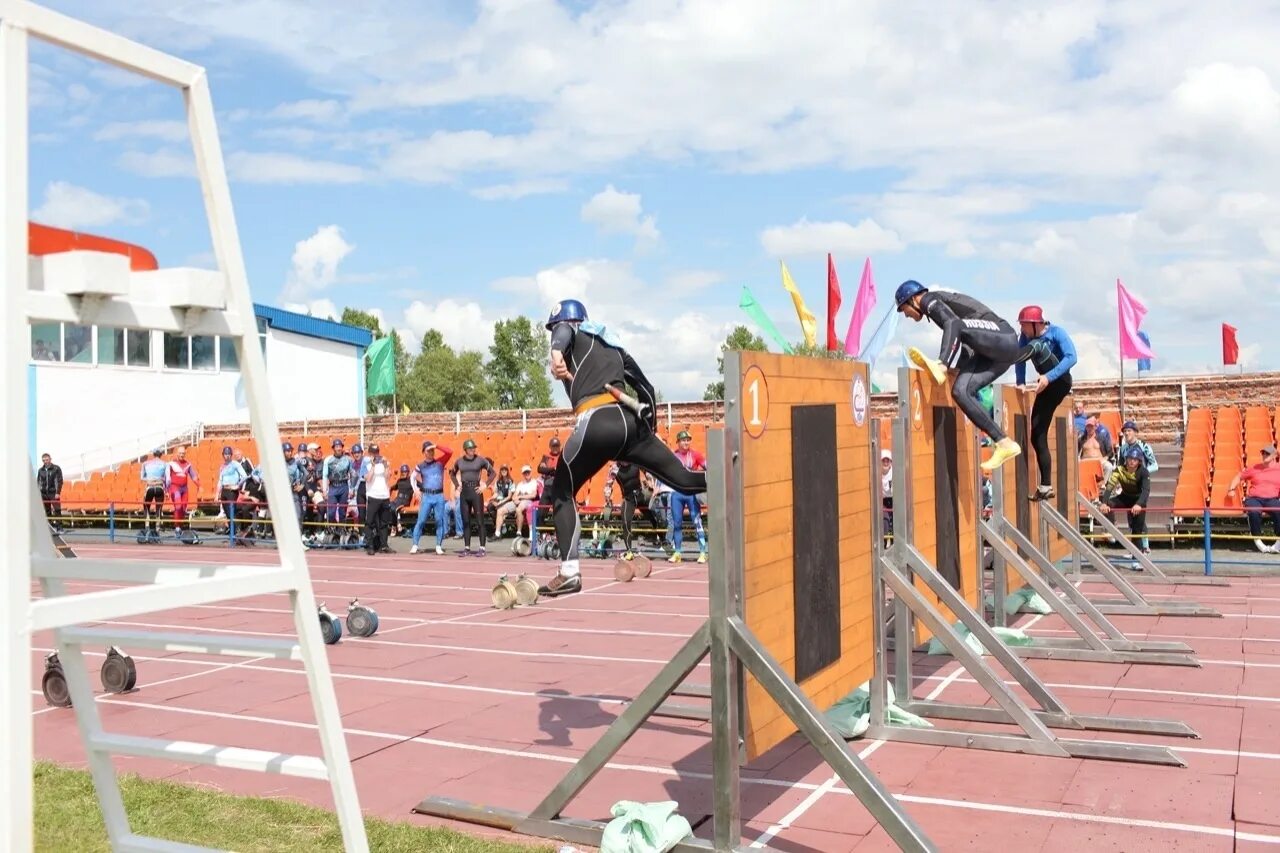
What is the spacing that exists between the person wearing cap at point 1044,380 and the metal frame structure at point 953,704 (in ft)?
12.5

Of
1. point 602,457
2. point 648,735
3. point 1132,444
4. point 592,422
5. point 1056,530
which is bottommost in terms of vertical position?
point 648,735

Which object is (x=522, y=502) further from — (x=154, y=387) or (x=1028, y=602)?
(x=154, y=387)

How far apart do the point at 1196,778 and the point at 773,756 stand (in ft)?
7.71

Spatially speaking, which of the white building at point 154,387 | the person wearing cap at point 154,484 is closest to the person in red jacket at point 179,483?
the person wearing cap at point 154,484

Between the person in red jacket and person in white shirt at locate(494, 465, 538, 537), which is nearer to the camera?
person in white shirt at locate(494, 465, 538, 537)

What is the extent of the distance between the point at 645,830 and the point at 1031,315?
8.00 meters

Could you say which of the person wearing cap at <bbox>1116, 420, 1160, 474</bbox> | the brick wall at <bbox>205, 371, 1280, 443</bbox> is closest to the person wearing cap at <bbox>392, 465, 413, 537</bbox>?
the brick wall at <bbox>205, 371, 1280, 443</bbox>

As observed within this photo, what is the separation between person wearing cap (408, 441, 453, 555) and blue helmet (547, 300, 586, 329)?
1285cm

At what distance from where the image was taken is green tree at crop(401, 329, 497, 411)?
286 ft

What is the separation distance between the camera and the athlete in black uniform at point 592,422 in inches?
251

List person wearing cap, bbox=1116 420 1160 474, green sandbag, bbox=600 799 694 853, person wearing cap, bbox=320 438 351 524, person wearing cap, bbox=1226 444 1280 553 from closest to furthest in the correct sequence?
green sandbag, bbox=600 799 694 853 → person wearing cap, bbox=1226 444 1280 553 → person wearing cap, bbox=1116 420 1160 474 → person wearing cap, bbox=320 438 351 524

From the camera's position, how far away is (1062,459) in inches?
520

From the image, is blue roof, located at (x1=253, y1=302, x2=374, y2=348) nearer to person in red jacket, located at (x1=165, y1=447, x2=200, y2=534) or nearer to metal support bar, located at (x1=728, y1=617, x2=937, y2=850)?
person in red jacket, located at (x1=165, y1=447, x2=200, y2=534)

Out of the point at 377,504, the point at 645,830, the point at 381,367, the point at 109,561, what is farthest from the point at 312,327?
the point at 109,561
